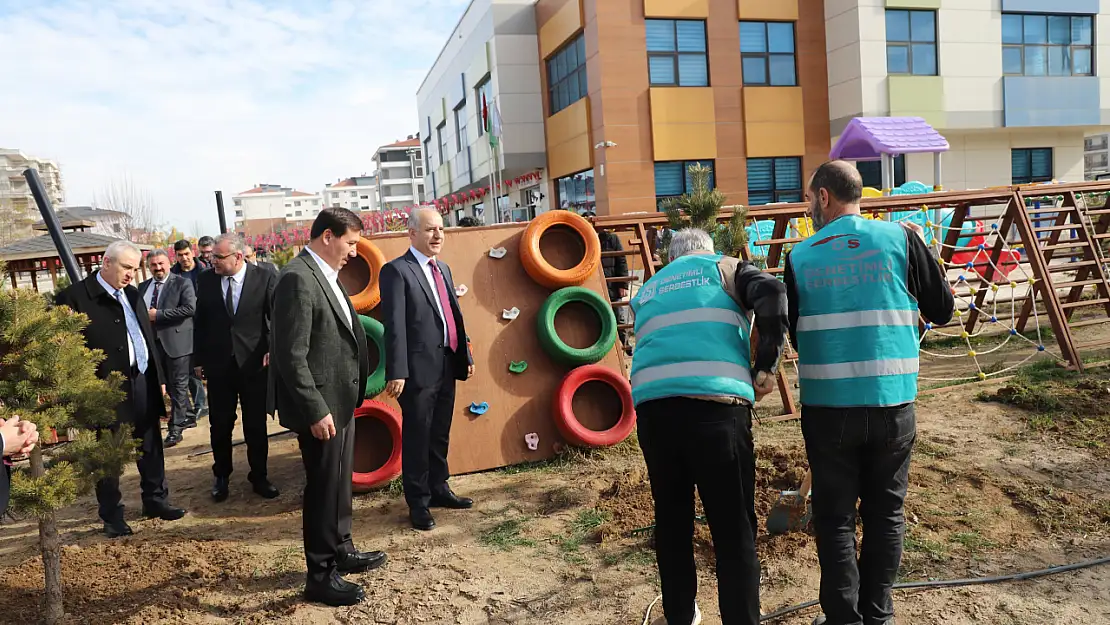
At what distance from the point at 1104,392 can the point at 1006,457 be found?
194cm

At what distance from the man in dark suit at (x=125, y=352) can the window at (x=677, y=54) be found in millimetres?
17113

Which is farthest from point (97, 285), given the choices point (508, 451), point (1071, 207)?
point (1071, 207)

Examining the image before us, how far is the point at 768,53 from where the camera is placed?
20453mm

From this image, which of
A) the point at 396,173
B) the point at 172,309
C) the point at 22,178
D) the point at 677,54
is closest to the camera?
the point at 172,309

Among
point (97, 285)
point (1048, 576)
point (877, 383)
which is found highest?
point (97, 285)

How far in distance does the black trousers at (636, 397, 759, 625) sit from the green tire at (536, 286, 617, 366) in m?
2.72

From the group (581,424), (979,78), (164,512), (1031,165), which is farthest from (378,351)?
(1031,165)

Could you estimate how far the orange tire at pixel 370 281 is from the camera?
5355mm

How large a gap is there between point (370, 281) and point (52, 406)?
91.7 inches

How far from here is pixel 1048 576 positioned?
333cm

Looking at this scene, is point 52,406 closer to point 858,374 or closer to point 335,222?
point 335,222

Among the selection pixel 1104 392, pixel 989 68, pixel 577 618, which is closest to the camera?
pixel 577 618

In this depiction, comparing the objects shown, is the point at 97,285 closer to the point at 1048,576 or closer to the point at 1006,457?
the point at 1048,576

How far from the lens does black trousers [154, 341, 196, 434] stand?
286 inches
